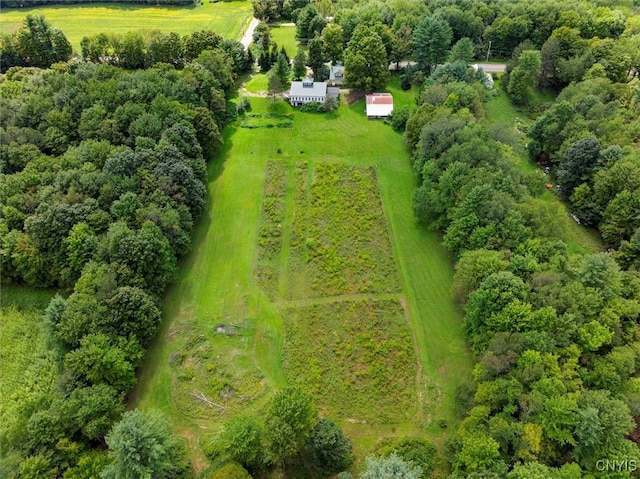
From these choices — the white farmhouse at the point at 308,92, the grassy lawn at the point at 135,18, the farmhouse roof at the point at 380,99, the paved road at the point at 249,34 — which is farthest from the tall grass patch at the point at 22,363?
the grassy lawn at the point at 135,18

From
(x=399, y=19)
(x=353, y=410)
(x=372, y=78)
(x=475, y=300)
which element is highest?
(x=399, y=19)

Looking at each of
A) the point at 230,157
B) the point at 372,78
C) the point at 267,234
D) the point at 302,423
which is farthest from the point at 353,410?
the point at 372,78

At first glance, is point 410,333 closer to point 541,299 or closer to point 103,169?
point 541,299

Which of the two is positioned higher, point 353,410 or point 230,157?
point 230,157

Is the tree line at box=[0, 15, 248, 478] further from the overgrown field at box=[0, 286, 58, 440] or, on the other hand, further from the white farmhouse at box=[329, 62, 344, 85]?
the white farmhouse at box=[329, 62, 344, 85]

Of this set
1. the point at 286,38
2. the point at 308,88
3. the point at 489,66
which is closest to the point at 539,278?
the point at 308,88

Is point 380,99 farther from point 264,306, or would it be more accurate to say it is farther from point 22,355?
point 22,355
